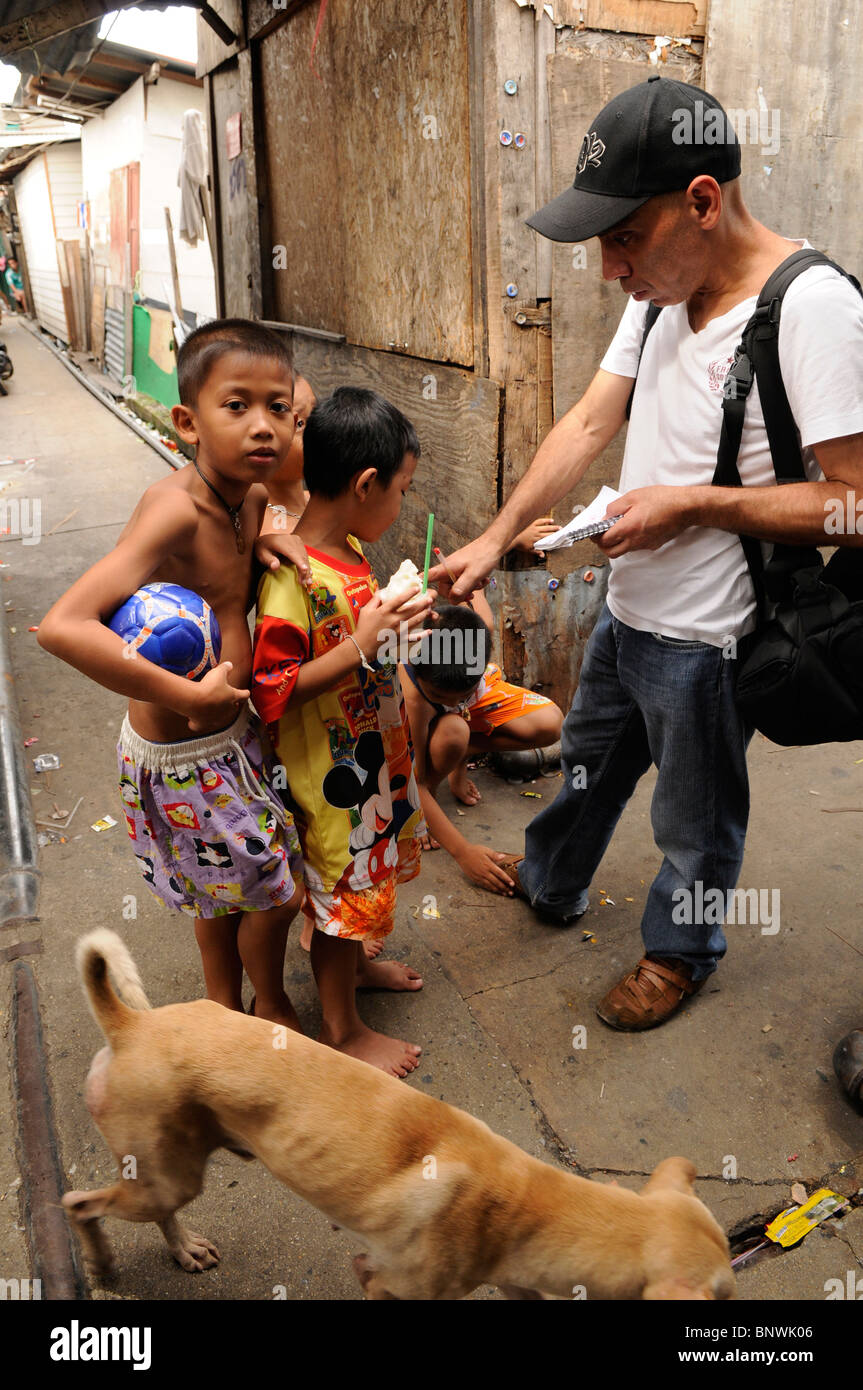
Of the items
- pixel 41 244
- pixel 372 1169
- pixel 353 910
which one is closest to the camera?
pixel 372 1169

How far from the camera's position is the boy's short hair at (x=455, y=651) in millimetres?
3072

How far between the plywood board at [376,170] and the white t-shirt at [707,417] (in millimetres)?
1571

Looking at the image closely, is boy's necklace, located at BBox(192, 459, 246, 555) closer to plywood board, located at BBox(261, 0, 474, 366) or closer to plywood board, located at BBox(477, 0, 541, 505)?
plywood board, located at BBox(477, 0, 541, 505)

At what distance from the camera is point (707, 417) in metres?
2.23

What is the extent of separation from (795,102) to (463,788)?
10.1 feet

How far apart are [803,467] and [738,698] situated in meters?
0.57

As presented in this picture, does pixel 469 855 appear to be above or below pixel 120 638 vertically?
below

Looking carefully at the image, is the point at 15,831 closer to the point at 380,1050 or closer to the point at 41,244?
the point at 380,1050

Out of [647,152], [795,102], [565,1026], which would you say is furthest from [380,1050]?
[795,102]

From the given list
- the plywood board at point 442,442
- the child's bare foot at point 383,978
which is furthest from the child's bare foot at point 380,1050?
the plywood board at point 442,442

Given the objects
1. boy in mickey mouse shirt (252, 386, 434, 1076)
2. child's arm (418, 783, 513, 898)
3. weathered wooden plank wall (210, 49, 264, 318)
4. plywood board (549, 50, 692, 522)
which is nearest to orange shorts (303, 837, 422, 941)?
boy in mickey mouse shirt (252, 386, 434, 1076)

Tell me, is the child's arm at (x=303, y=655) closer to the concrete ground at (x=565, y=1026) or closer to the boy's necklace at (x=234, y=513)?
the boy's necklace at (x=234, y=513)

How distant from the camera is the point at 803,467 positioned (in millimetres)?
2109
